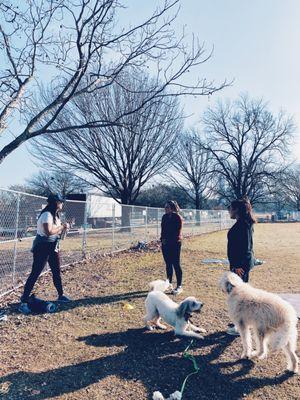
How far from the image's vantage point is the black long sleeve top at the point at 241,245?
15.6ft

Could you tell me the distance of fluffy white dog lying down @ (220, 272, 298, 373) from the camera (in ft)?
11.8

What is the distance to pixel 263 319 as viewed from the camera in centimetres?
371

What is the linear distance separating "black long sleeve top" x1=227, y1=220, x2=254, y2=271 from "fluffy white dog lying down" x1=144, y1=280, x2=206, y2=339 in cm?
85

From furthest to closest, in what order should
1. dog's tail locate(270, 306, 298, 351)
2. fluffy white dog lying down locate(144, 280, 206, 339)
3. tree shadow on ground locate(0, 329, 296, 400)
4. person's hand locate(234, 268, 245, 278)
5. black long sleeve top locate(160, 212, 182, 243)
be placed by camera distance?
1. black long sleeve top locate(160, 212, 182, 243)
2. person's hand locate(234, 268, 245, 278)
3. fluffy white dog lying down locate(144, 280, 206, 339)
4. dog's tail locate(270, 306, 298, 351)
5. tree shadow on ground locate(0, 329, 296, 400)

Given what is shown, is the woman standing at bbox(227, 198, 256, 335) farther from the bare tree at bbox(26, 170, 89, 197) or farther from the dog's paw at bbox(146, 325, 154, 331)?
the bare tree at bbox(26, 170, 89, 197)

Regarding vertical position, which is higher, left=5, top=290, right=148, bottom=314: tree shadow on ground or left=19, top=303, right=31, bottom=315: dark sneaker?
left=19, top=303, right=31, bottom=315: dark sneaker

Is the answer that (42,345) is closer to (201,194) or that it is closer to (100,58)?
(100,58)

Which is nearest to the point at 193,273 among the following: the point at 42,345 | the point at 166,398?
the point at 42,345

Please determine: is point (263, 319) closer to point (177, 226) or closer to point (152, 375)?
point (152, 375)

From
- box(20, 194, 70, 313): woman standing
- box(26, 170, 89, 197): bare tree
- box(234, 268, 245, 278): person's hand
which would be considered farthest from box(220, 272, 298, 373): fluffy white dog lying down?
box(26, 170, 89, 197): bare tree

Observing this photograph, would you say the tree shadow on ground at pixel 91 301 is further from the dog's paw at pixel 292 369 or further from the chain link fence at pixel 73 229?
the dog's paw at pixel 292 369

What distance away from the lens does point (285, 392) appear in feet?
10.6

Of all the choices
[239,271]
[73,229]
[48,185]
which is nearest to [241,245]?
[239,271]

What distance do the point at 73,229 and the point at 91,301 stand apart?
603 cm
